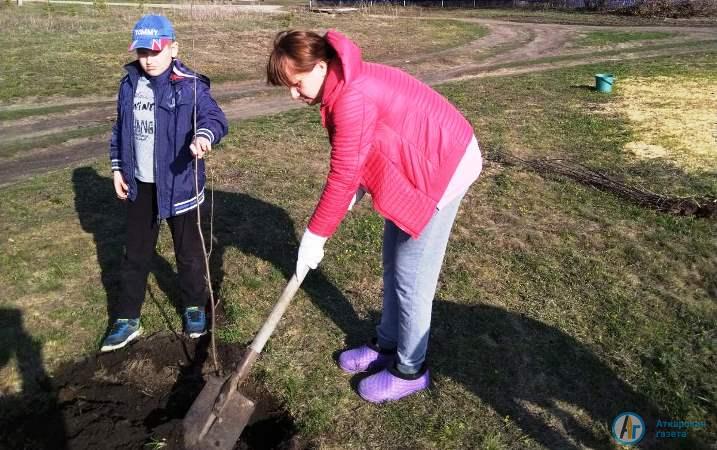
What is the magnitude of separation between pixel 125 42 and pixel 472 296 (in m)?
15.5

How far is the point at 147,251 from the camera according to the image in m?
3.42

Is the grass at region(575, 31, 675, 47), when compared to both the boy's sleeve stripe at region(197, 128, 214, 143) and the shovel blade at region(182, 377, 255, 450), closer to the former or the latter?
the boy's sleeve stripe at region(197, 128, 214, 143)

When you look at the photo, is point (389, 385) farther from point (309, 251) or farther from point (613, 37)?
point (613, 37)

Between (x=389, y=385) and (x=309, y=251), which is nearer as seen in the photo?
(x=309, y=251)

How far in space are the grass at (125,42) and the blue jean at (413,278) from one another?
801 cm

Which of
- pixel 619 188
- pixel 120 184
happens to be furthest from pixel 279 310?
pixel 619 188

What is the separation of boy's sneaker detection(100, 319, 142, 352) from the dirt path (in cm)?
421

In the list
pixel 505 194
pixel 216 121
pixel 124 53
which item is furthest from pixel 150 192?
pixel 124 53

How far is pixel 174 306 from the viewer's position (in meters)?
3.95

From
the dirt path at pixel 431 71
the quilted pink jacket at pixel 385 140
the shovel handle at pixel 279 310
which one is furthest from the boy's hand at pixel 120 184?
the dirt path at pixel 431 71

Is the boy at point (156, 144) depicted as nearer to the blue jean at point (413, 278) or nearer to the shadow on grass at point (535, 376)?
the blue jean at point (413, 278)

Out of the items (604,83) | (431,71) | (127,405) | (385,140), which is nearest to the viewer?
(385,140)

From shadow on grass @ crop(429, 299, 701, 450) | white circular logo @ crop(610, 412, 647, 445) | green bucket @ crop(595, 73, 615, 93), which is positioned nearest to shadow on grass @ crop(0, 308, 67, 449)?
shadow on grass @ crop(429, 299, 701, 450)

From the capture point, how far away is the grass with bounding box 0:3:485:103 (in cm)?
1277
